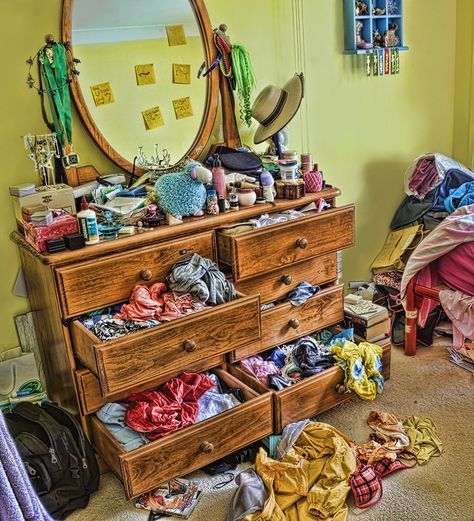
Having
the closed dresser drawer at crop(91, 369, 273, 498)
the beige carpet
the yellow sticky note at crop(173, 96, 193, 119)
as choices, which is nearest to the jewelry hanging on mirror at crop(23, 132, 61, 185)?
the yellow sticky note at crop(173, 96, 193, 119)

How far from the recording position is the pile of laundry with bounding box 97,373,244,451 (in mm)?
2020

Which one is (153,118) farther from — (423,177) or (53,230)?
(423,177)

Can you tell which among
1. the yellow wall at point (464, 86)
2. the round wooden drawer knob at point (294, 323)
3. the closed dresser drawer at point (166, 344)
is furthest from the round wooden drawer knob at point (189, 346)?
the yellow wall at point (464, 86)

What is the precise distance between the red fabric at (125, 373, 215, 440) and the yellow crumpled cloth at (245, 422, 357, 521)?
30 cm

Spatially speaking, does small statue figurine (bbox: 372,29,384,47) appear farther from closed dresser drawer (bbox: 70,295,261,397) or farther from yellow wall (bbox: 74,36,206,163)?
closed dresser drawer (bbox: 70,295,261,397)

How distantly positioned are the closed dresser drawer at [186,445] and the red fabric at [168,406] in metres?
0.05

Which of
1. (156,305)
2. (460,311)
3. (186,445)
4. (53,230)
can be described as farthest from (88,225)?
(460,311)

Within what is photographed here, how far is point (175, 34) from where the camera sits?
2.46 meters

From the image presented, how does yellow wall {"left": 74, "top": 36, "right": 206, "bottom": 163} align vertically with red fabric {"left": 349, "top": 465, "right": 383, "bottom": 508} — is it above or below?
above

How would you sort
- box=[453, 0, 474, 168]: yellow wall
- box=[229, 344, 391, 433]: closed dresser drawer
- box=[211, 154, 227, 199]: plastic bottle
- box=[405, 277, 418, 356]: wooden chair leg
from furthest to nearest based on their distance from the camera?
box=[453, 0, 474, 168]: yellow wall
box=[405, 277, 418, 356]: wooden chair leg
box=[211, 154, 227, 199]: plastic bottle
box=[229, 344, 391, 433]: closed dresser drawer

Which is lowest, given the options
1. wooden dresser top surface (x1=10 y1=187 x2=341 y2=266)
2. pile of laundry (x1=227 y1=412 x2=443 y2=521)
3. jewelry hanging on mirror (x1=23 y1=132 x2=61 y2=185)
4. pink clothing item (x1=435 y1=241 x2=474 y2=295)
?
pile of laundry (x1=227 y1=412 x2=443 y2=521)

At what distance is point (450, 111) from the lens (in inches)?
142

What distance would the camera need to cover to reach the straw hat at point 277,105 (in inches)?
103

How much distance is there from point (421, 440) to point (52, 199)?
5.23 ft
